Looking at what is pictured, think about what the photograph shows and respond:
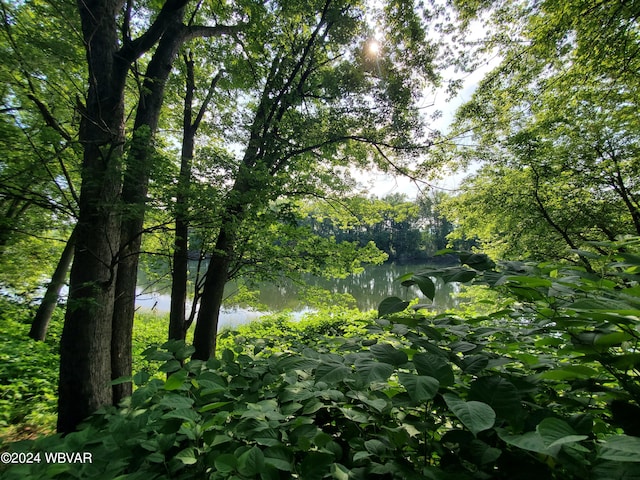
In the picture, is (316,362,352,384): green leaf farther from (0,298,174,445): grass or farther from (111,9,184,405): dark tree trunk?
(111,9,184,405): dark tree trunk

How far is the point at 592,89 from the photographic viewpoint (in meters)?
4.44

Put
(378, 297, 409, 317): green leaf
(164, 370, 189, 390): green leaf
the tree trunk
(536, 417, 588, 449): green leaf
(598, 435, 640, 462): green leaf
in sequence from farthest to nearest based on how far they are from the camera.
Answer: the tree trunk < (164, 370, 189, 390): green leaf < (378, 297, 409, 317): green leaf < (536, 417, 588, 449): green leaf < (598, 435, 640, 462): green leaf

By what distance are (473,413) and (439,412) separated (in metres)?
0.27

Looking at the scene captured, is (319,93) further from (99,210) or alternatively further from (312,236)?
(99,210)

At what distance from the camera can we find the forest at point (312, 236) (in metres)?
0.70

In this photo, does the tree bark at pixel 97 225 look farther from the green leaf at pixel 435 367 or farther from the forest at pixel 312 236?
the green leaf at pixel 435 367

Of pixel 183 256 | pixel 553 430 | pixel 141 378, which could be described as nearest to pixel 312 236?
pixel 183 256

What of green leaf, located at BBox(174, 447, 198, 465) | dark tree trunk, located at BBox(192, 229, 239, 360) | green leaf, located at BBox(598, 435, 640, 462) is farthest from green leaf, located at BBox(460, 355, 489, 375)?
dark tree trunk, located at BBox(192, 229, 239, 360)

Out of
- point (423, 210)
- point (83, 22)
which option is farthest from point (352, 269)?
point (83, 22)

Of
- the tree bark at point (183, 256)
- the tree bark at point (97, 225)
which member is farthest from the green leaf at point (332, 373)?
the tree bark at point (183, 256)

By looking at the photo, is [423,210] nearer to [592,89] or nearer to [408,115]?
[408,115]

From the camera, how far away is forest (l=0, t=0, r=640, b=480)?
699mm

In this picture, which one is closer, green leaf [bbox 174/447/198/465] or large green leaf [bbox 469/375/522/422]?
large green leaf [bbox 469/375/522/422]

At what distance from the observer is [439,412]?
80 cm
